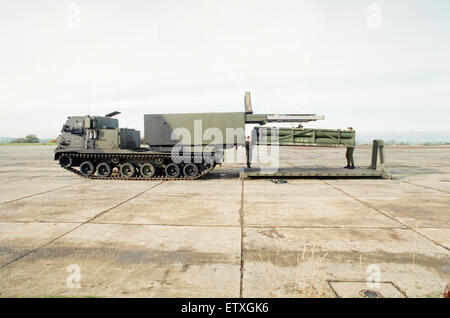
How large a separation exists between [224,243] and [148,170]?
811 centimetres

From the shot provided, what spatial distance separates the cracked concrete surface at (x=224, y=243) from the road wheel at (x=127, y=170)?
3031 millimetres

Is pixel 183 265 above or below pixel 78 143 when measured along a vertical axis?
below

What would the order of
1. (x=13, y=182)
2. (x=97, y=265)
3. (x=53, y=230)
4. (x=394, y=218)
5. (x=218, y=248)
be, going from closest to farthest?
1. (x=97, y=265)
2. (x=218, y=248)
3. (x=53, y=230)
4. (x=394, y=218)
5. (x=13, y=182)

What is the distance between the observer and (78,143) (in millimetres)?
12047

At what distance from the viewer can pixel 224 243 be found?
188 inches

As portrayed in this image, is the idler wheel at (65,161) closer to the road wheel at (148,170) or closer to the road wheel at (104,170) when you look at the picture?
the road wheel at (104,170)

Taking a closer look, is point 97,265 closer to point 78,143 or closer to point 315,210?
point 315,210

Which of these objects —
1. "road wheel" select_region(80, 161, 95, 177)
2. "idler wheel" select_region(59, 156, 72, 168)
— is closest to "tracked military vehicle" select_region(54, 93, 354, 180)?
"road wheel" select_region(80, 161, 95, 177)

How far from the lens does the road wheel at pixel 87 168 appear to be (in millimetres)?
12227

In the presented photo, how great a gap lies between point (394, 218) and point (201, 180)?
753cm

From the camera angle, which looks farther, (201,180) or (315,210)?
(201,180)

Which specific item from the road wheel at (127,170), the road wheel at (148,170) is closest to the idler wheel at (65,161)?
the road wheel at (127,170)

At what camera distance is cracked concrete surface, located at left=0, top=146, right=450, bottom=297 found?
342cm

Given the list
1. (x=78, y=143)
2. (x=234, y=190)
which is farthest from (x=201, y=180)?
(x=78, y=143)
